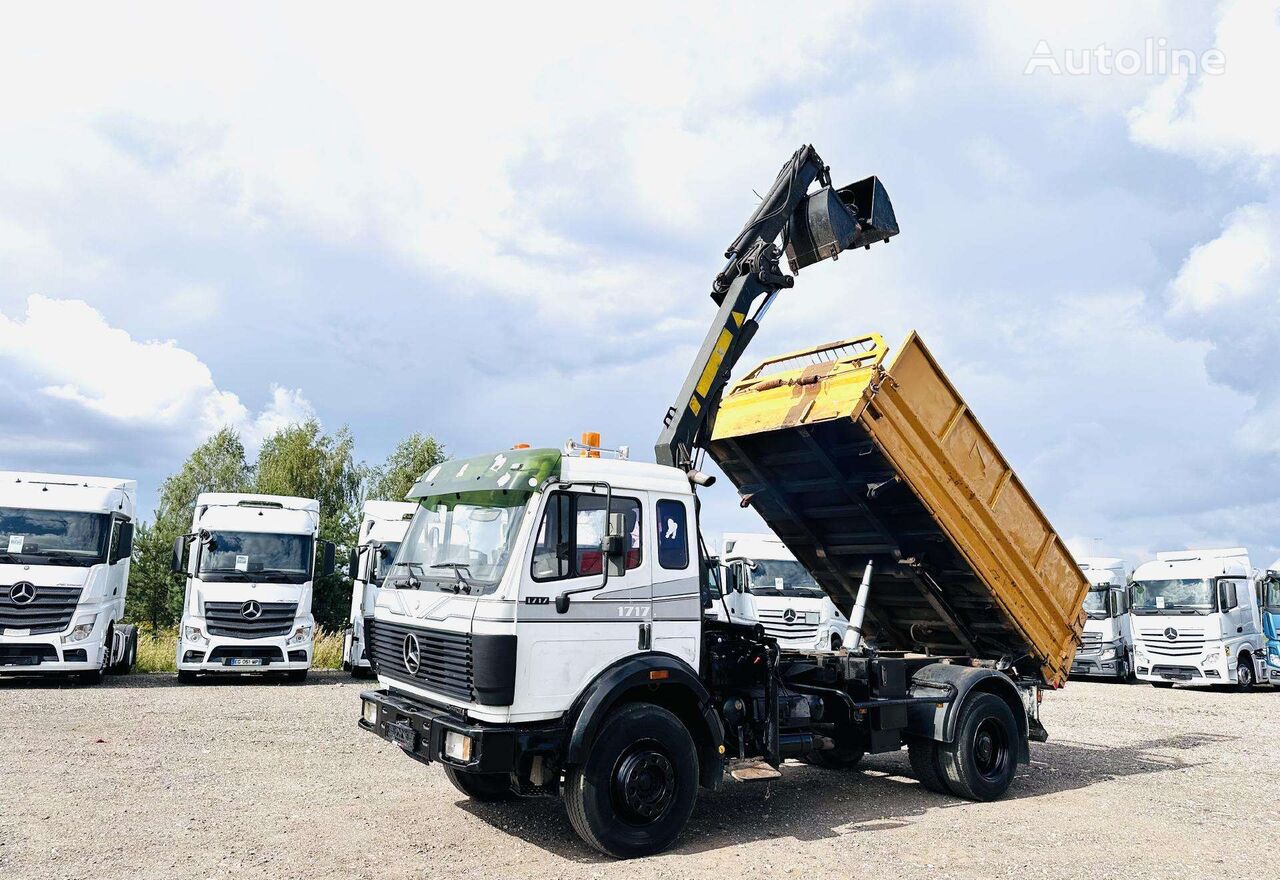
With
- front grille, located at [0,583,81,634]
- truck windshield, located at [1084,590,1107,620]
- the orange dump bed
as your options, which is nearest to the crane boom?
the orange dump bed

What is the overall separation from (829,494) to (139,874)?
6.08 metres

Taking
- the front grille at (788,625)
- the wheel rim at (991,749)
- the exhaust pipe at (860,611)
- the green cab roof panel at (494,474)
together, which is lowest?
the wheel rim at (991,749)

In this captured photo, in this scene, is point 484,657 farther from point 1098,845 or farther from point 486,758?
point 1098,845

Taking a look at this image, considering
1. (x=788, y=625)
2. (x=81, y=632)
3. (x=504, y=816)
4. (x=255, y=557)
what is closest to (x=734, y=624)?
(x=504, y=816)

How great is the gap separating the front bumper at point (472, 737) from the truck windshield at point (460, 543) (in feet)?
2.88

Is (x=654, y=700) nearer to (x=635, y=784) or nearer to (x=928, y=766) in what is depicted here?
(x=635, y=784)

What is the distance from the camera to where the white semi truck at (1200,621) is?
66.0ft

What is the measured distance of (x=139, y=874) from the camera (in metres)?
5.80

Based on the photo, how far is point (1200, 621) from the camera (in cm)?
2034

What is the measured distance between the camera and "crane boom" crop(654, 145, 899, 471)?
8.07 meters

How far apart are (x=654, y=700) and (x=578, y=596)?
1.08 m

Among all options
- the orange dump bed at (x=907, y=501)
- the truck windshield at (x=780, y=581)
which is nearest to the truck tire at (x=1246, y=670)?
the truck windshield at (x=780, y=581)

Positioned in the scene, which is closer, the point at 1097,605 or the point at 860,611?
the point at 860,611

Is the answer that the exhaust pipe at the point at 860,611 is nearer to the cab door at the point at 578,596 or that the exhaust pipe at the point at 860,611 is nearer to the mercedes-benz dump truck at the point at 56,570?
the cab door at the point at 578,596
